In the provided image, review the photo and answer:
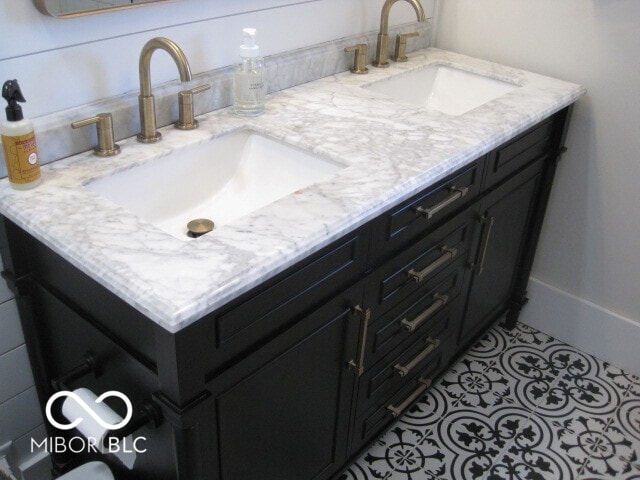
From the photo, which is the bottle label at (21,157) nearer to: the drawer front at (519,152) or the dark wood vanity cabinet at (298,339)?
the dark wood vanity cabinet at (298,339)

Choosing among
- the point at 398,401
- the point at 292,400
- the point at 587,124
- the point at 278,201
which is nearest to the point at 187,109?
the point at 278,201

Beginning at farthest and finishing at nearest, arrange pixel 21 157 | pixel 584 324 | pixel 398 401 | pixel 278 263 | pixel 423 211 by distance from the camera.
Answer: pixel 584 324 → pixel 398 401 → pixel 423 211 → pixel 21 157 → pixel 278 263

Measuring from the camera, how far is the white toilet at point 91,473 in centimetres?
128

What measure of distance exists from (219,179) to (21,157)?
0.43 m

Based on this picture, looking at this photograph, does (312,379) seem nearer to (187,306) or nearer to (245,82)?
(187,306)

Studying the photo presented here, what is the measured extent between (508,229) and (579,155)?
308 millimetres

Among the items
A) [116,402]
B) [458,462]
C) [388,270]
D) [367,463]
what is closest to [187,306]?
[116,402]

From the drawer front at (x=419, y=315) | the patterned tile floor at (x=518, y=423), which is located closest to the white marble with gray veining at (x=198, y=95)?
the drawer front at (x=419, y=315)

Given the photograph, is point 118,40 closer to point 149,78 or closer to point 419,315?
point 149,78

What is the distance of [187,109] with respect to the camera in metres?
1.33

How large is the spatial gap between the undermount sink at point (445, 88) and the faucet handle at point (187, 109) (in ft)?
1.97

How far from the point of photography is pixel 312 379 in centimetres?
121

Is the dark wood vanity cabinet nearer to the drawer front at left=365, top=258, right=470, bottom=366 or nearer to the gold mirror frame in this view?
the drawer front at left=365, top=258, right=470, bottom=366

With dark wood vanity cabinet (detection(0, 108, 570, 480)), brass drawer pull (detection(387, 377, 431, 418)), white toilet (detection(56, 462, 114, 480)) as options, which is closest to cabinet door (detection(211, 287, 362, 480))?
dark wood vanity cabinet (detection(0, 108, 570, 480))
